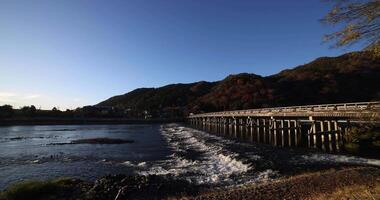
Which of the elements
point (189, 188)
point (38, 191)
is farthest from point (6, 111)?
point (189, 188)

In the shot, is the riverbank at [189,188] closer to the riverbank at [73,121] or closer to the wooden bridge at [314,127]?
the wooden bridge at [314,127]

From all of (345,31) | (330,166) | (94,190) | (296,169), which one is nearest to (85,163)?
(94,190)

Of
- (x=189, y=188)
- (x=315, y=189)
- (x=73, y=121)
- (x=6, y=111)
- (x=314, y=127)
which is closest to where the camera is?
(x=315, y=189)

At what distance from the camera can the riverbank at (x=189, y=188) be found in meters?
12.0

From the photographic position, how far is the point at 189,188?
48.5 ft

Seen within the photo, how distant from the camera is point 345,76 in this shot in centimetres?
9719

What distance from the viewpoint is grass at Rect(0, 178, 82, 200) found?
14.2m

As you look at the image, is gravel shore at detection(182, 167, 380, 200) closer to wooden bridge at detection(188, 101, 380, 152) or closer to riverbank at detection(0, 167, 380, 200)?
riverbank at detection(0, 167, 380, 200)

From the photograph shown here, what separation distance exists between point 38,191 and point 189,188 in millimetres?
7255

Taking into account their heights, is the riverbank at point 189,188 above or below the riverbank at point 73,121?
below

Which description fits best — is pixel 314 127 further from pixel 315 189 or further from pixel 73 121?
pixel 73 121

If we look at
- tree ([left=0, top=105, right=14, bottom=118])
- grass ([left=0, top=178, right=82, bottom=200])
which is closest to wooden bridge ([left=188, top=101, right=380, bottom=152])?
grass ([left=0, top=178, right=82, bottom=200])

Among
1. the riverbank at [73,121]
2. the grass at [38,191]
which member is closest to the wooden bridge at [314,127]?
the grass at [38,191]

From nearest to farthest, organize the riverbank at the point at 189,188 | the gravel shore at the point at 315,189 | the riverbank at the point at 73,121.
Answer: the gravel shore at the point at 315,189 < the riverbank at the point at 189,188 < the riverbank at the point at 73,121
